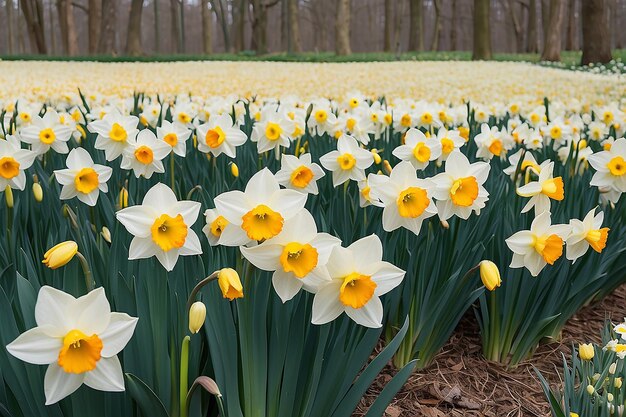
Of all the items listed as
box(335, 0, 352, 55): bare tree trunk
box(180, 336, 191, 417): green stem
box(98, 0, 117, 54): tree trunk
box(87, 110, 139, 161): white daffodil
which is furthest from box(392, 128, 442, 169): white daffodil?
box(98, 0, 117, 54): tree trunk

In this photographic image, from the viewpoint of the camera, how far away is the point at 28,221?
86.6 inches

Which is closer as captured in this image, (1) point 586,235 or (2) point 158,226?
(2) point 158,226

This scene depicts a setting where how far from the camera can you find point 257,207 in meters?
1.17

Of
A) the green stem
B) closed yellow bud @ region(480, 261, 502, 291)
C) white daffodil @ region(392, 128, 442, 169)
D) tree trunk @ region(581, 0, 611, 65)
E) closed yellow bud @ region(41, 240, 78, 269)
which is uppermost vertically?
tree trunk @ region(581, 0, 611, 65)

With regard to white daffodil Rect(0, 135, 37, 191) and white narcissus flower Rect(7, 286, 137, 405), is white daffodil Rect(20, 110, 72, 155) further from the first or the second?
white narcissus flower Rect(7, 286, 137, 405)

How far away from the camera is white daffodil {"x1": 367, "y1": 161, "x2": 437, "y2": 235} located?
5.01 feet

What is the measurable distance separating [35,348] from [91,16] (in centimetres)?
2195

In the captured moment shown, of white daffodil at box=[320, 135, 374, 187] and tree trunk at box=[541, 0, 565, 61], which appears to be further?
tree trunk at box=[541, 0, 565, 61]

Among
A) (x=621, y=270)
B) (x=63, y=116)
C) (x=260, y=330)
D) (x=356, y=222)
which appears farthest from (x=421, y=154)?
(x=63, y=116)

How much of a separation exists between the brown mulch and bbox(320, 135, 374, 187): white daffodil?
63cm

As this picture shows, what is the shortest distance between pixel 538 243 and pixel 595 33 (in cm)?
1311

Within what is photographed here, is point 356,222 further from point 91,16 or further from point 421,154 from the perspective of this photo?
point 91,16

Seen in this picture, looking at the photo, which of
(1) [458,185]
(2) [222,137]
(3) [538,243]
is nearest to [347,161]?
(1) [458,185]

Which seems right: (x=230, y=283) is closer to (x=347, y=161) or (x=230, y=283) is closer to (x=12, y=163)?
(x=347, y=161)
